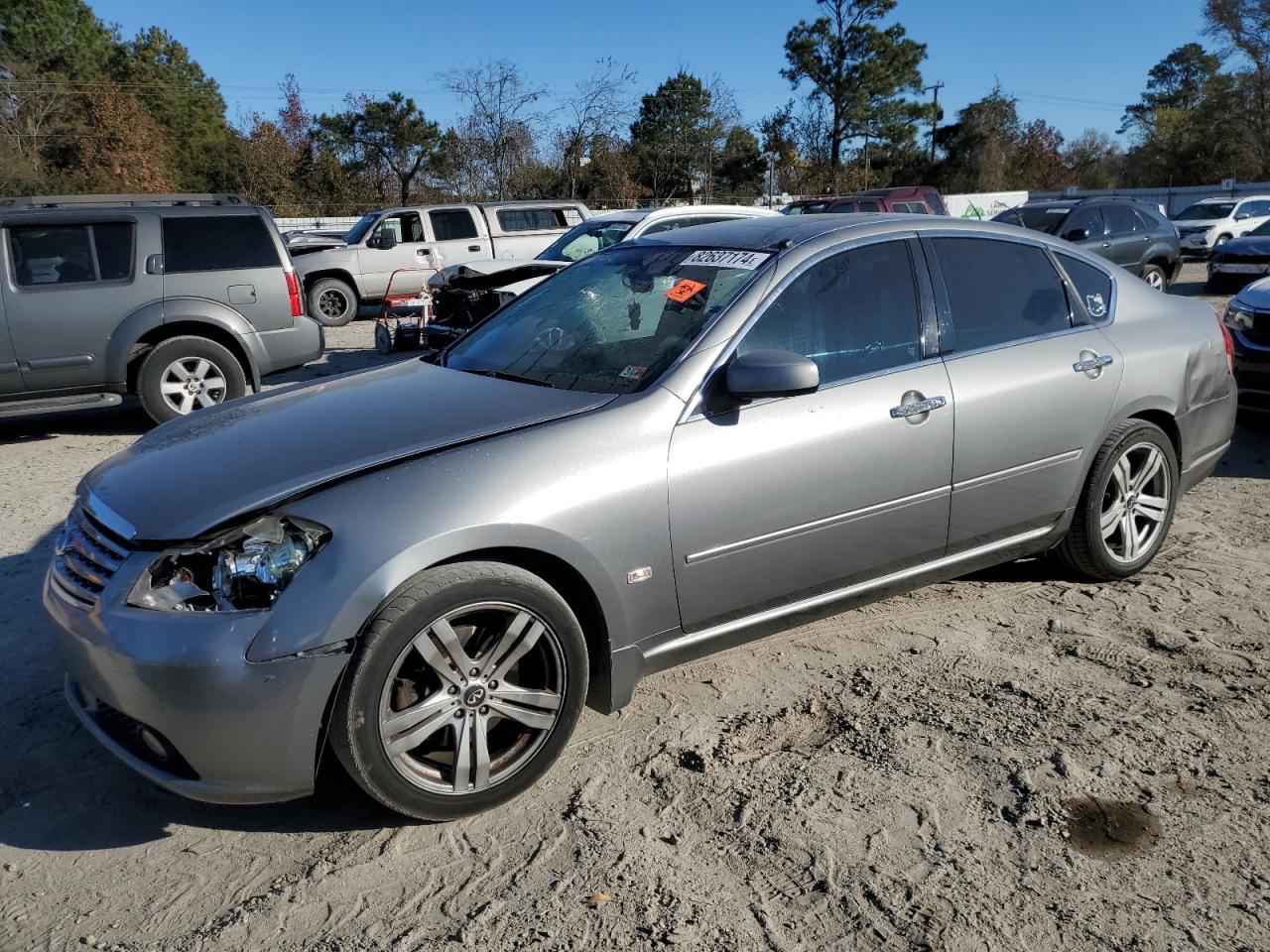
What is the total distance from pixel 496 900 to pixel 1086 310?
3478mm

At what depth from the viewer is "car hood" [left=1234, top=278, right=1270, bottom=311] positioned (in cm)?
737

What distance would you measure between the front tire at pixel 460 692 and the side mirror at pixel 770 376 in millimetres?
910

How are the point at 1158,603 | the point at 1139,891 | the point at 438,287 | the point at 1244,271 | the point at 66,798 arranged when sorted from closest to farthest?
the point at 1139,891, the point at 66,798, the point at 1158,603, the point at 438,287, the point at 1244,271

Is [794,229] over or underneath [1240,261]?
over

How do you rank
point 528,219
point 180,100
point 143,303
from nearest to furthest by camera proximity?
point 143,303
point 528,219
point 180,100

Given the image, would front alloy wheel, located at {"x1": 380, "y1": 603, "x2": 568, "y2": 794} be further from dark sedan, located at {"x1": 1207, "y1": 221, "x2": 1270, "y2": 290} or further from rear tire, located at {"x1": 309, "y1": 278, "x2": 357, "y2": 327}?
dark sedan, located at {"x1": 1207, "y1": 221, "x2": 1270, "y2": 290}

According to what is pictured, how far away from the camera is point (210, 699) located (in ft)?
8.38

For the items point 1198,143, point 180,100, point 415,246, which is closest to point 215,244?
point 415,246

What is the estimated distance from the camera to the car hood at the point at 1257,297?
737 centimetres

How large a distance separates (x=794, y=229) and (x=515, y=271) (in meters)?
7.15

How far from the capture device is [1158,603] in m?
4.36

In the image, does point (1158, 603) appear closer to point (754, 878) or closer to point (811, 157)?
point (754, 878)

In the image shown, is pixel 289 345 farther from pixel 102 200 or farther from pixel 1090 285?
pixel 1090 285

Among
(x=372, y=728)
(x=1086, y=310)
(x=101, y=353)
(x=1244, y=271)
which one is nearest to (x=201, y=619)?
(x=372, y=728)
